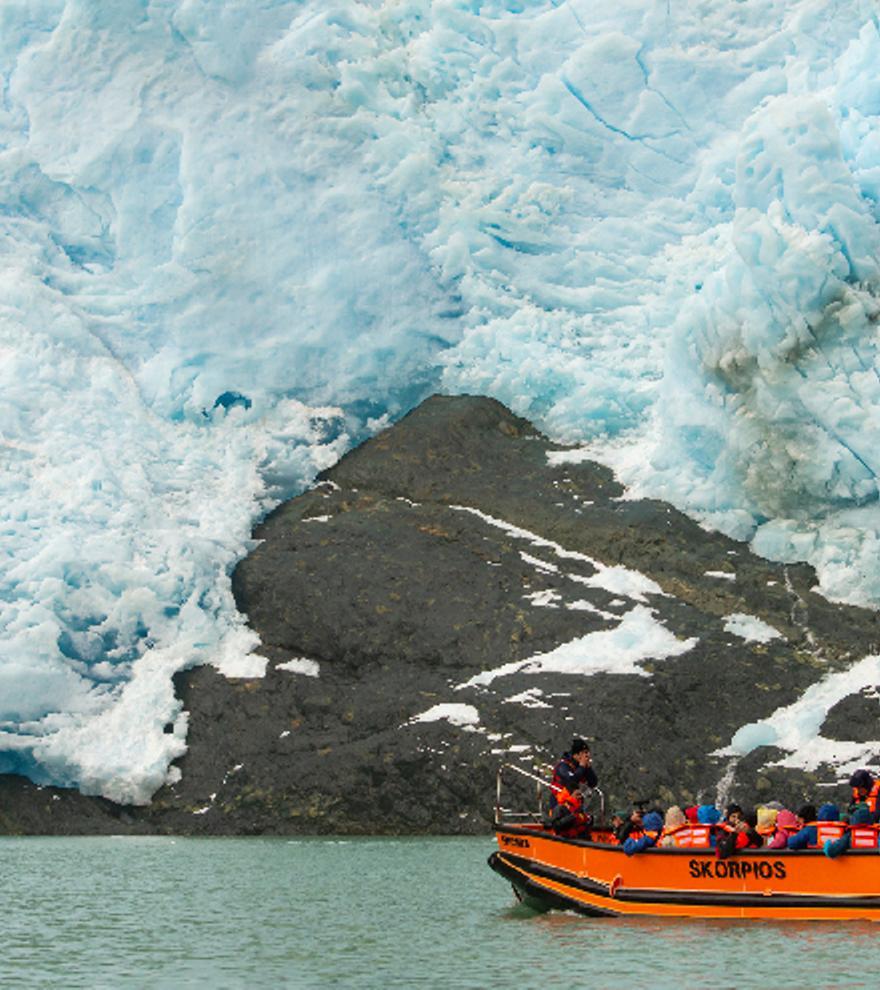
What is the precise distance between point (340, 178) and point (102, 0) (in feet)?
40.9

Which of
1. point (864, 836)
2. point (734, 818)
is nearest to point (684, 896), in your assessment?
point (734, 818)

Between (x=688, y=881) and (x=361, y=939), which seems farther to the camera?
(x=688, y=881)

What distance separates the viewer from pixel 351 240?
64.0 m

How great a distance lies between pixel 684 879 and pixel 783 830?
5.49ft

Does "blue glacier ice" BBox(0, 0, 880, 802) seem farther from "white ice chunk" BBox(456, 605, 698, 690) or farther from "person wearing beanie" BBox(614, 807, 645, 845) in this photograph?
"person wearing beanie" BBox(614, 807, 645, 845)

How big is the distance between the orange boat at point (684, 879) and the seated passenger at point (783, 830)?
44cm

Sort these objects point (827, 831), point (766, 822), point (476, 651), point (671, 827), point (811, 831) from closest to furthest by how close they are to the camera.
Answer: point (827, 831) → point (811, 831) → point (671, 827) → point (766, 822) → point (476, 651)

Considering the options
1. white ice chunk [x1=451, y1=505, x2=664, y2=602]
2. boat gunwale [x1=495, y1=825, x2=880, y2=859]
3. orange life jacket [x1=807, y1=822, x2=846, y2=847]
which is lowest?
boat gunwale [x1=495, y1=825, x2=880, y2=859]

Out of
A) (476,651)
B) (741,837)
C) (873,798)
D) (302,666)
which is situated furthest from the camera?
(302,666)

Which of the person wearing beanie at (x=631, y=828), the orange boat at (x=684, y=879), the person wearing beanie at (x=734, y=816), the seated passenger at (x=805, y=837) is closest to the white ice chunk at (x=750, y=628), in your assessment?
the orange boat at (x=684, y=879)

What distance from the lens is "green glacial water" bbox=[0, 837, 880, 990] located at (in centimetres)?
1980

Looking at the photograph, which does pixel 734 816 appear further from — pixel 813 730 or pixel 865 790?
pixel 813 730

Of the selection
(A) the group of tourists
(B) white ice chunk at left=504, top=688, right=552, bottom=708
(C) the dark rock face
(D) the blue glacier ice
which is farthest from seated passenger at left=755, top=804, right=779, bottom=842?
(D) the blue glacier ice

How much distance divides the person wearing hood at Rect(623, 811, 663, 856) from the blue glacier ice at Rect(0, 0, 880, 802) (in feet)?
101
